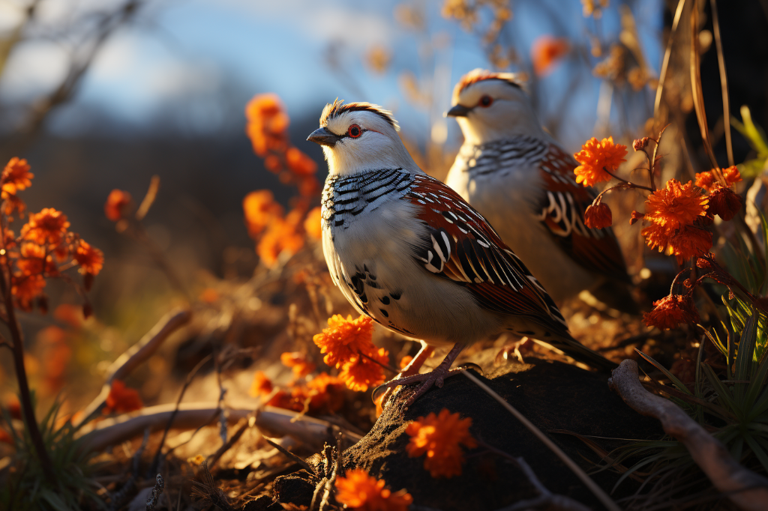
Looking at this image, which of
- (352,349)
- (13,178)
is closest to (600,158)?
(352,349)

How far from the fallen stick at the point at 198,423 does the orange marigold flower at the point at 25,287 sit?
84 centimetres

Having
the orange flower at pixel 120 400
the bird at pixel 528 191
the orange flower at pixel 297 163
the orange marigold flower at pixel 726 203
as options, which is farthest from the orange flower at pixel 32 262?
the orange marigold flower at pixel 726 203

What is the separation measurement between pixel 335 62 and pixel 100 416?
3524mm

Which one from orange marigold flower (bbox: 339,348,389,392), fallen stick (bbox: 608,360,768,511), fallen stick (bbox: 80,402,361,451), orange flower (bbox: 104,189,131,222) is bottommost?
fallen stick (bbox: 80,402,361,451)

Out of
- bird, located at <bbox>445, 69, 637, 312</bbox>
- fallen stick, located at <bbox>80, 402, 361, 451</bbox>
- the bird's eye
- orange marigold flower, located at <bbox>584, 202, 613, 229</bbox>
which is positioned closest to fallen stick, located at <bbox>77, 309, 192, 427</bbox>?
fallen stick, located at <bbox>80, 402, 361, 451</bbox>

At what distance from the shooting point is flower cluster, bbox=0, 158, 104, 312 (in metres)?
2.21

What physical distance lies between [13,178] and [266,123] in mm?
2224

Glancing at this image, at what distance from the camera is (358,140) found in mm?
2438

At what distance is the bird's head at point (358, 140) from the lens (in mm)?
2424

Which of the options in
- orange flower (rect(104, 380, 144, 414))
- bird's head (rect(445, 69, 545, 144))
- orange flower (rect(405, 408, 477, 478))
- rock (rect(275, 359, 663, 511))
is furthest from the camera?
bird's head (rect(445, 69, 545, 144))

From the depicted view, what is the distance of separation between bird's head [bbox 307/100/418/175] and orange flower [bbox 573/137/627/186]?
0.87 metres

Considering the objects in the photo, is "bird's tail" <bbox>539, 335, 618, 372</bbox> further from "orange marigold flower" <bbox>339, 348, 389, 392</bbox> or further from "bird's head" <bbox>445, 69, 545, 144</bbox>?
"bird's head" <bbox>445, 69, 545, 144</bbox>

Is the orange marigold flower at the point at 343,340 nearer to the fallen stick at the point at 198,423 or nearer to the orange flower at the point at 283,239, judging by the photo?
the fallen stick at the point at 198,423

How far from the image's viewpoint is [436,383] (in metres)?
2.28
